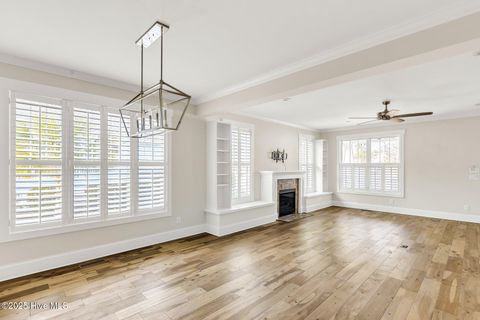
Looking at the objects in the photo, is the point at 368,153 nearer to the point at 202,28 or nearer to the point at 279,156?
the point at 279,156

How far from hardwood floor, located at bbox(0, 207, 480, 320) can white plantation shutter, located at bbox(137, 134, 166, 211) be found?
2.58 feet

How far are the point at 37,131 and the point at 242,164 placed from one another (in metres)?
3.84

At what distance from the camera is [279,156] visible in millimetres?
6793

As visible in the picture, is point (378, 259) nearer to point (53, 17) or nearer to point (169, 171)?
point (169, 171)

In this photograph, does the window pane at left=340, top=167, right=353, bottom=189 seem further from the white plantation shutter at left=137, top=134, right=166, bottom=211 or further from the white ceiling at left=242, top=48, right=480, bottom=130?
the white plantation shutter at left=137, top=134, right=166, bottom=211

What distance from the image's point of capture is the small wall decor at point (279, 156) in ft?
21.8

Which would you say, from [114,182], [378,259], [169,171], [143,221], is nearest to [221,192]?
[169,171]

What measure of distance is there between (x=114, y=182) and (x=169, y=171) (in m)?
0.95

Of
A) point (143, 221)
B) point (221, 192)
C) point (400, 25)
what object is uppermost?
point (400, 25)

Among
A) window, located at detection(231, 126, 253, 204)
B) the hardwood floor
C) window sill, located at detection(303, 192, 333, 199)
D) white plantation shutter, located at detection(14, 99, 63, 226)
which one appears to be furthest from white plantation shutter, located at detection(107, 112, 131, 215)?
window sill, located at detection(303, 192, 333, 199)

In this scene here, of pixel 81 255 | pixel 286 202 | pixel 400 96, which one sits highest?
pixel 400 96

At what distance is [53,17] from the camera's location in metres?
2.19

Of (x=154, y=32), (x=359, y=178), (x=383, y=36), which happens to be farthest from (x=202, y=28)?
(x=359, y=178)

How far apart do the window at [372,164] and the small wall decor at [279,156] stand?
7.90 feet
